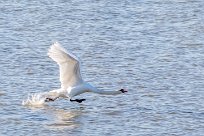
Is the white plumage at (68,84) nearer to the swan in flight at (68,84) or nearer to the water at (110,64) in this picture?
the swan in flight at (68,84)

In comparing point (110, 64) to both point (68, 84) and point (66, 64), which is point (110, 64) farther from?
point (66, 64)

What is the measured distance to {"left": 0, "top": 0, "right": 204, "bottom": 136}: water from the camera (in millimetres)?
15562

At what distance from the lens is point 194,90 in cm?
1733

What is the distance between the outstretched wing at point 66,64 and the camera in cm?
1609

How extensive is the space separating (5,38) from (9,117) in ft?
19.1

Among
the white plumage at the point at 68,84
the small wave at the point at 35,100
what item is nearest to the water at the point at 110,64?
the small wave at the point at 35,100

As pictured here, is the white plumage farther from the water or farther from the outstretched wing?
the water

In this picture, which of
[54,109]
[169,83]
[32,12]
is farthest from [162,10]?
[54,109]

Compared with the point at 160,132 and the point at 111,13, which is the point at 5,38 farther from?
the point at 160,132

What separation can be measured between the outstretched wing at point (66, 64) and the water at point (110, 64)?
1.45 ft

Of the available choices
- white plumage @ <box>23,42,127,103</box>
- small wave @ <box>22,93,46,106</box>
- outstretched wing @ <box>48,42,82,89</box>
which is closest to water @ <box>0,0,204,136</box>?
small wave @ <box>22,93,46,106</box>

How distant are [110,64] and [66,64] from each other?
3102 millimetres

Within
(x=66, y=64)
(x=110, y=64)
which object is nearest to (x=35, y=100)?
(x=66, y=64)

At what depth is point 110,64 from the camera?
759 inches
